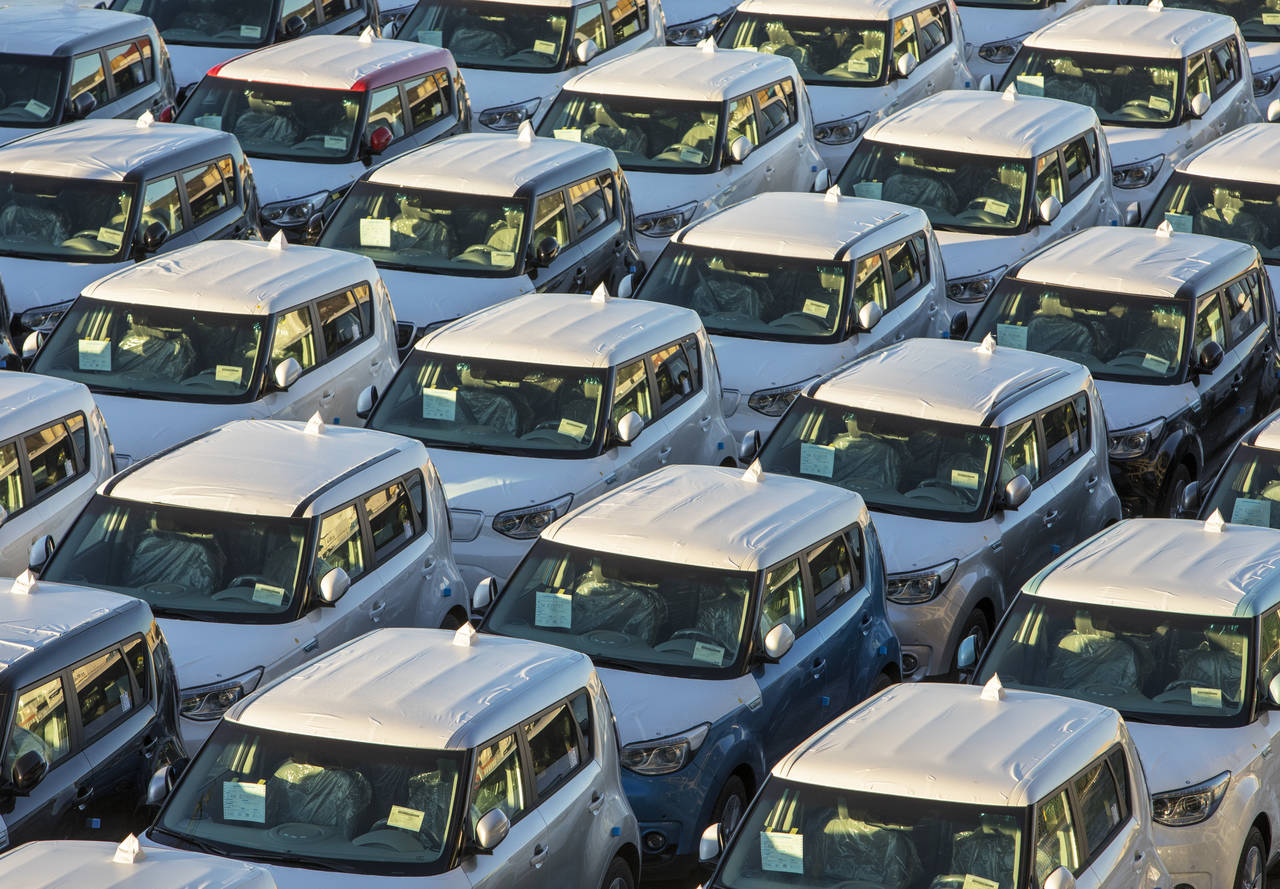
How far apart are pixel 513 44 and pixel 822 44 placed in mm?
2881

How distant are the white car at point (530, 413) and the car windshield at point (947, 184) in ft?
14.8

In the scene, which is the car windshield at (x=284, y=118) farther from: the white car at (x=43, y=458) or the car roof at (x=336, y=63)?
the white car at (x=43, y=458)

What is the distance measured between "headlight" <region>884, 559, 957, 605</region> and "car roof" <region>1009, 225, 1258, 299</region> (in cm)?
364

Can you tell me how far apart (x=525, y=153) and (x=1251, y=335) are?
17.7ft

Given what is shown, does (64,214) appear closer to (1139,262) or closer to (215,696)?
(215,696)

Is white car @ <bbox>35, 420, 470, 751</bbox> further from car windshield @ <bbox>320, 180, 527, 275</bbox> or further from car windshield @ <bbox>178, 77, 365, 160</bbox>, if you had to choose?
car windshield @ <bbox>178, 77, 365, 160</bbox>

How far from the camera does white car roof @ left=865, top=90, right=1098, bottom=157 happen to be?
17.6 m

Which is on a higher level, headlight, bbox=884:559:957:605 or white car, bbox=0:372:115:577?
white car, bbox=0:372:115:577

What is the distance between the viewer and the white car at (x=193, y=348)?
13.3m

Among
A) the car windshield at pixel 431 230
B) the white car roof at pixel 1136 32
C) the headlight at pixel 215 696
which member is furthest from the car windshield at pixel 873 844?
the white car roof at pixel 1136 32

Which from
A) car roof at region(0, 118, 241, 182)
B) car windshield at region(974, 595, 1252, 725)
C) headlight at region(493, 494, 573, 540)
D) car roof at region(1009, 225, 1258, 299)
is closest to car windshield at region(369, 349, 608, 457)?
headlight at region(493, 494, 573, 540)

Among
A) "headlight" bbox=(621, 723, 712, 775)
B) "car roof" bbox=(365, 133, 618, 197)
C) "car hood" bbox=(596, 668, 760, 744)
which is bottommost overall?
"headlight" bbox=(621, 723, 712, 775)

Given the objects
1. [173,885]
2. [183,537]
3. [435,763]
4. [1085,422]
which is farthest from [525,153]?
[173,885]

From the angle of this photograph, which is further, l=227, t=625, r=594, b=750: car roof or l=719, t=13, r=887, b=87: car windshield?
l=719, t=13, r=887, b=87: car windshield
